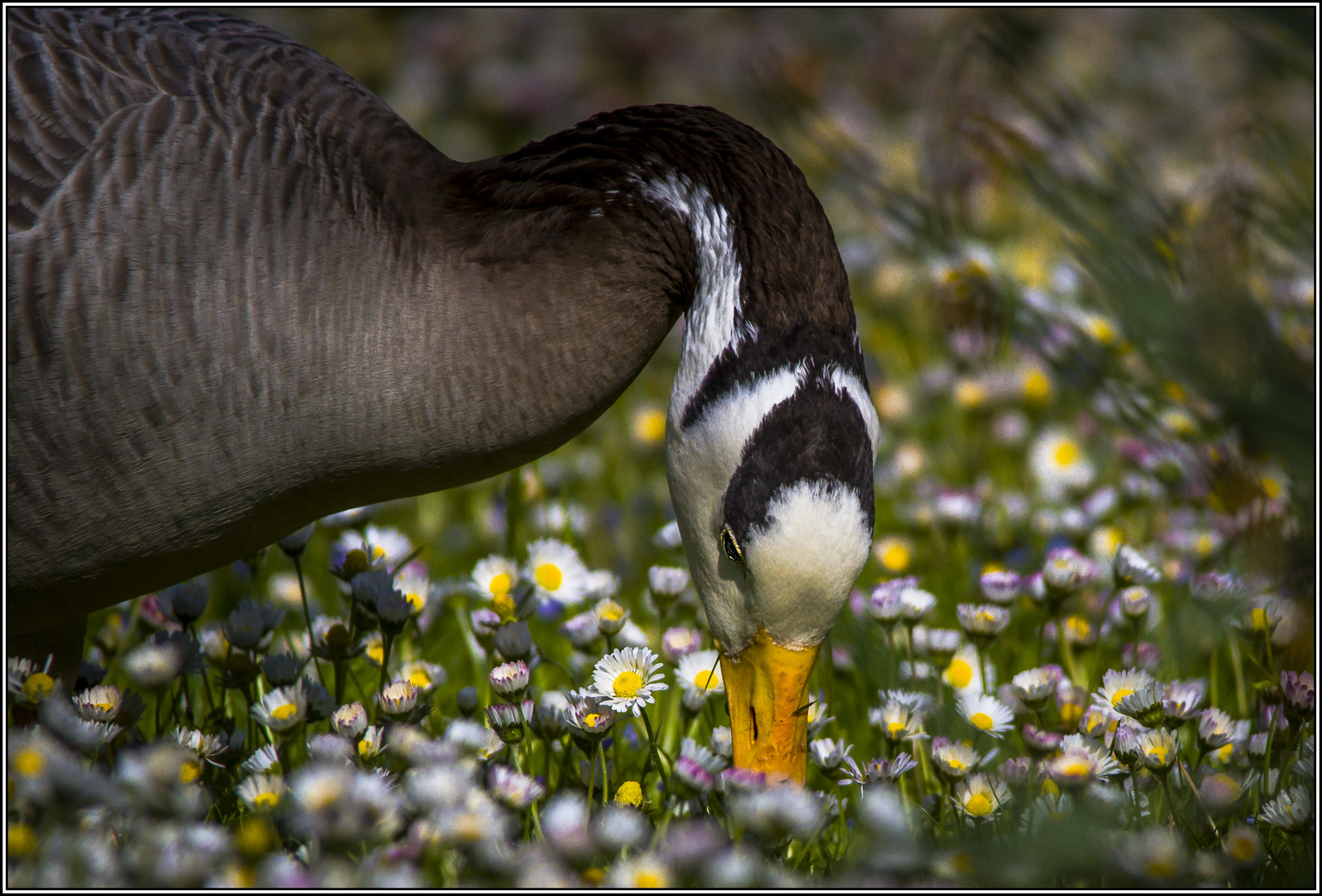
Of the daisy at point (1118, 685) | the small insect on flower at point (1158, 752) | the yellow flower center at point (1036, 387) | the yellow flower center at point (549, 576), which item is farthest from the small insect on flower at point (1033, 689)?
the yellow flower center at point (1036, 387)

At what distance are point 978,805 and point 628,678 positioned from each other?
2.93 ft

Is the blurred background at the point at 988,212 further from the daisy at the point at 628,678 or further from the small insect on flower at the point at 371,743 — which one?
the small insect on flower at the point at 371,743

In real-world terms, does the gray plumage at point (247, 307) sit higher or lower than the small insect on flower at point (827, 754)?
higher

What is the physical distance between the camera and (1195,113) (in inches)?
356

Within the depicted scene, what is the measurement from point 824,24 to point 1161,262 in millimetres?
9232

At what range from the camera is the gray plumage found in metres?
2.81

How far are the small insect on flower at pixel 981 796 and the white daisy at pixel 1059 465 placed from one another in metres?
2.78

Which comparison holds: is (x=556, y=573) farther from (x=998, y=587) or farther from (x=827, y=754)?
(x=998, y=587)

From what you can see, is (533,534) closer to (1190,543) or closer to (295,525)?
(295,525)

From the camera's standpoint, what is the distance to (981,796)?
272 cm

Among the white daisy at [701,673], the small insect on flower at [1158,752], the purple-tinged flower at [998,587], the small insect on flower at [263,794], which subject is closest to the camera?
the small insect on flower at [263,794]

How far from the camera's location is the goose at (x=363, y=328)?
2824 mm

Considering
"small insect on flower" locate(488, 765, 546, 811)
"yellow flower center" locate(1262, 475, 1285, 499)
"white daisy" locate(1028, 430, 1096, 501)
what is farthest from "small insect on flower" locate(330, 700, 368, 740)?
"white daisy" locate(1028, 430, 1096, 501)

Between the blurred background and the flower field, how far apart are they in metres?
0.02
